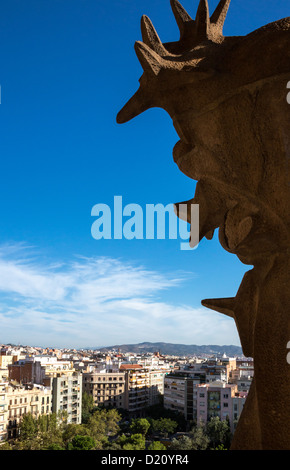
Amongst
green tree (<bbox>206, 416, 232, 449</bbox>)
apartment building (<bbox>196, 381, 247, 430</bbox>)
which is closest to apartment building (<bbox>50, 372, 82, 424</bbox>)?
apartment building (<bbox>196, 381, 247, 430</bbox>)

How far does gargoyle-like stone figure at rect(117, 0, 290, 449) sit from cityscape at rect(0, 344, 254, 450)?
2400cm

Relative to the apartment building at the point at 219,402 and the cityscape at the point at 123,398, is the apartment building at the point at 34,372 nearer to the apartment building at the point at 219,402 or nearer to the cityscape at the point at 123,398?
the cityscape at the point at 123,398

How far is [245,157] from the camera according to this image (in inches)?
105

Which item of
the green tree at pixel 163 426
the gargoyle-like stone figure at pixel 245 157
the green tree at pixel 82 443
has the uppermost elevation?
the gargoyle-like stone figure at pixel 245 157

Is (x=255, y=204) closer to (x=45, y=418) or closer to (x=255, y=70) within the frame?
(x=255, y=70)

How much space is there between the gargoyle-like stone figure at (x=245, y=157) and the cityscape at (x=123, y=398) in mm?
23998

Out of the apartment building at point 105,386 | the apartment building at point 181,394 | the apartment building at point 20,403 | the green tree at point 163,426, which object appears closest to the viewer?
the apartment building at point 20,403

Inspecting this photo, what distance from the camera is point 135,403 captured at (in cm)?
4897

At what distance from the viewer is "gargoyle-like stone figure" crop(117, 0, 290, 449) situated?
2410mm

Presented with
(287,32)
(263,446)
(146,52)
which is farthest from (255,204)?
(263,446)

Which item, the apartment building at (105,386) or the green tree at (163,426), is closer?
the green tree at (163,426)

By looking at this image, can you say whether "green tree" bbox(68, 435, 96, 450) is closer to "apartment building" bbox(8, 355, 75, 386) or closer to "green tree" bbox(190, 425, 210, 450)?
"green tree" bbox(190, 425, 210, 450)

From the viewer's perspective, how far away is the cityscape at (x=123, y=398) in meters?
30.8

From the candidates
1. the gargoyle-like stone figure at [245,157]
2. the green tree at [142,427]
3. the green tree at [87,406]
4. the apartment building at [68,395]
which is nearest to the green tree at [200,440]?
the green tree at [142,427]
